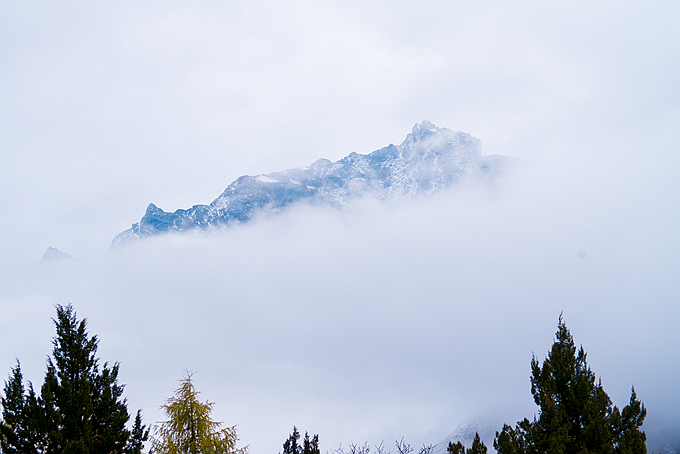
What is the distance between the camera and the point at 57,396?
24.4 m

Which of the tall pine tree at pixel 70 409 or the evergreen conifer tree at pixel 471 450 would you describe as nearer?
the tall pine tree at pixel 70 409

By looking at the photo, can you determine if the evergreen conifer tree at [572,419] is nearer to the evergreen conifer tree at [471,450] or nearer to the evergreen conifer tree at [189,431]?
the evergreen conifer tree at [471,450]

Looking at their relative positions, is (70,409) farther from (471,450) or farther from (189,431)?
(471,450)

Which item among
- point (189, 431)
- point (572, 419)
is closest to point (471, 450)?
point (572, 419)

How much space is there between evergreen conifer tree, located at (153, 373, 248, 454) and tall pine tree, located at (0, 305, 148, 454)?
5.55 feet

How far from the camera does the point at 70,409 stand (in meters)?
24.4

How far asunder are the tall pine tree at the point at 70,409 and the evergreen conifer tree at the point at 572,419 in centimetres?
2038

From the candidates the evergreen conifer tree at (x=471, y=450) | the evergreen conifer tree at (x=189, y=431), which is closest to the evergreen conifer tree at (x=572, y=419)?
the evergreen conifer tree at (x=471, y=450)

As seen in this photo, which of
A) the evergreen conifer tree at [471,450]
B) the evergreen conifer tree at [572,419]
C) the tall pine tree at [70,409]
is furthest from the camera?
the evergreen conifer tree at [471,450]

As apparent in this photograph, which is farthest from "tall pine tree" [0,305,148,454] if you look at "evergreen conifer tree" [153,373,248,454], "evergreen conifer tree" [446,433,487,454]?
"evergreen conifer tree" [446,433,487,454]

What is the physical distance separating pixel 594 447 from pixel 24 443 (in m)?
28.1

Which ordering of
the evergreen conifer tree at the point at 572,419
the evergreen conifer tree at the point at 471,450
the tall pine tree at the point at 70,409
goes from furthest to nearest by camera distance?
1. the evergreen conifer tree at the point at 471,450
2. the evergreen conifer tree at the point at 572,419
3. the tall pine tree at the point at 70,409

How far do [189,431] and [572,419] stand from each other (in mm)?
20682

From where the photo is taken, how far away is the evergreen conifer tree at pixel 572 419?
2778 centimetres
